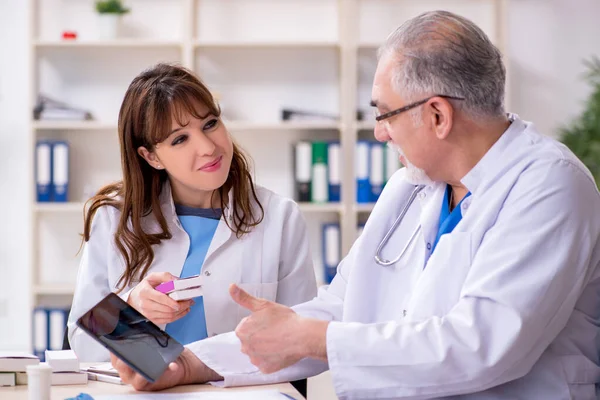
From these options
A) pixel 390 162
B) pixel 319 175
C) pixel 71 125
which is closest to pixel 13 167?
pixel 71 125

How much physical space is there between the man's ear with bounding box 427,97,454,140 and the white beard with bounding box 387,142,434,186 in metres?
0.09

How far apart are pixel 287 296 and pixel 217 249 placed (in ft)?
0.77

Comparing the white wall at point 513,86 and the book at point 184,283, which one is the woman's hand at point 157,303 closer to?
the book at point 184,283

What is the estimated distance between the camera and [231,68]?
463 cm

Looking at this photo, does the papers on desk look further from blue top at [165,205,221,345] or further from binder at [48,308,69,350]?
binder at [48,308,69,350]

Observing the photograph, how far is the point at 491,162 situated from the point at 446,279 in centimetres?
23

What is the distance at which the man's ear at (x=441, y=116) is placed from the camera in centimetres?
159

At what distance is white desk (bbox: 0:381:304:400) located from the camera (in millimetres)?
1614

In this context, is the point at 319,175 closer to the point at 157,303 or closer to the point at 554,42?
the point at 554,42

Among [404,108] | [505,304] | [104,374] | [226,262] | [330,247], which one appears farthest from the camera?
[330,247]

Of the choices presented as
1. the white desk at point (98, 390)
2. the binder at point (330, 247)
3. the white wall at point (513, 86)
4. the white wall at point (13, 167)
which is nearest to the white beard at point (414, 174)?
the white desk at point (98, 390)

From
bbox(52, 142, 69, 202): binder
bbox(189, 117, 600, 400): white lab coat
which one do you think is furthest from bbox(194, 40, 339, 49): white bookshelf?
bbox(189, 117, 600, 400): white lab coat

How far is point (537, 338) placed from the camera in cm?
143

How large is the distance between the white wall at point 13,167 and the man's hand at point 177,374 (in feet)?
10.3
